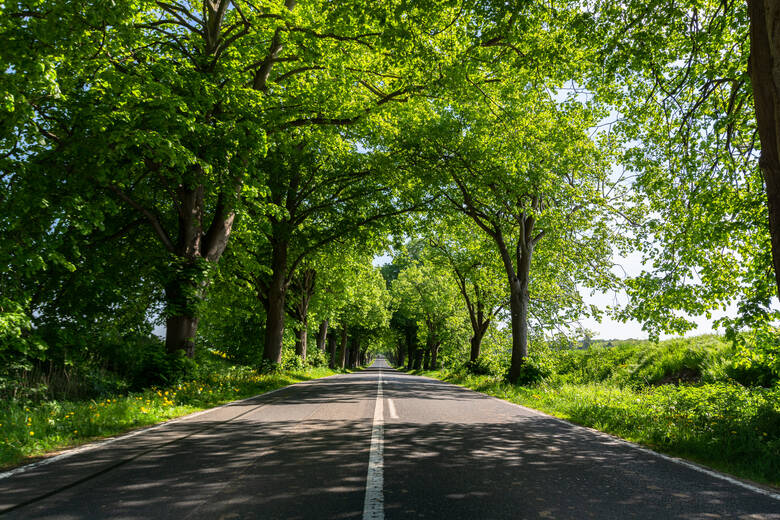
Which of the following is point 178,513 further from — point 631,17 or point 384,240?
point 384,240

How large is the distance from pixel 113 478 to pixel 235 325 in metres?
21.2

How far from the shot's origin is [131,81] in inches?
326

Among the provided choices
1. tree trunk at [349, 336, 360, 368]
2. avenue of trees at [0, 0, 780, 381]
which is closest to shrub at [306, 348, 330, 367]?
avenue of trees at [0, 0, 780, 381]

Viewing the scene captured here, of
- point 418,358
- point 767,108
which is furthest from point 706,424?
point 418,358

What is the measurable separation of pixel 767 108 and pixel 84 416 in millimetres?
9918

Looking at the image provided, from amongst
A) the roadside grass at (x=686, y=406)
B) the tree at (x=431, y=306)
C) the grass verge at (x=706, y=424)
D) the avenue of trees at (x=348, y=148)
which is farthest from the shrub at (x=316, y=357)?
the grass verge at (x=706, y=424)

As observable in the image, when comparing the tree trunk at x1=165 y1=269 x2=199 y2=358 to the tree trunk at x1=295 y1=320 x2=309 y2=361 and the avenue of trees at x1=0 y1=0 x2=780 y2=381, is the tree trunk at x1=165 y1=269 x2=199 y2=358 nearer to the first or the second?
the avenue of trees at x1=0 y1=0 x2=780 y2=381

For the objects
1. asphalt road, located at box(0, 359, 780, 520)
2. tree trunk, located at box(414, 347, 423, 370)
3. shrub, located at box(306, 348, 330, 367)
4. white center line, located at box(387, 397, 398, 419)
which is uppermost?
asphalt road, located at box(0, 359, 780, 520)

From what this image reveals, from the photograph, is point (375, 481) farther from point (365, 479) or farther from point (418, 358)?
point (418, 358)

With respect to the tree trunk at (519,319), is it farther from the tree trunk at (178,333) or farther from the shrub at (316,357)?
the shrub at (316,357)

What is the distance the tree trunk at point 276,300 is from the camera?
17.8m

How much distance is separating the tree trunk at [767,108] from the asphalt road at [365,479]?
268cm

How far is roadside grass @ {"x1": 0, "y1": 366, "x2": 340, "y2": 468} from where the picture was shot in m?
5.09

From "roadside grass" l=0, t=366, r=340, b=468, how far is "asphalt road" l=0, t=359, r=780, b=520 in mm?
571
